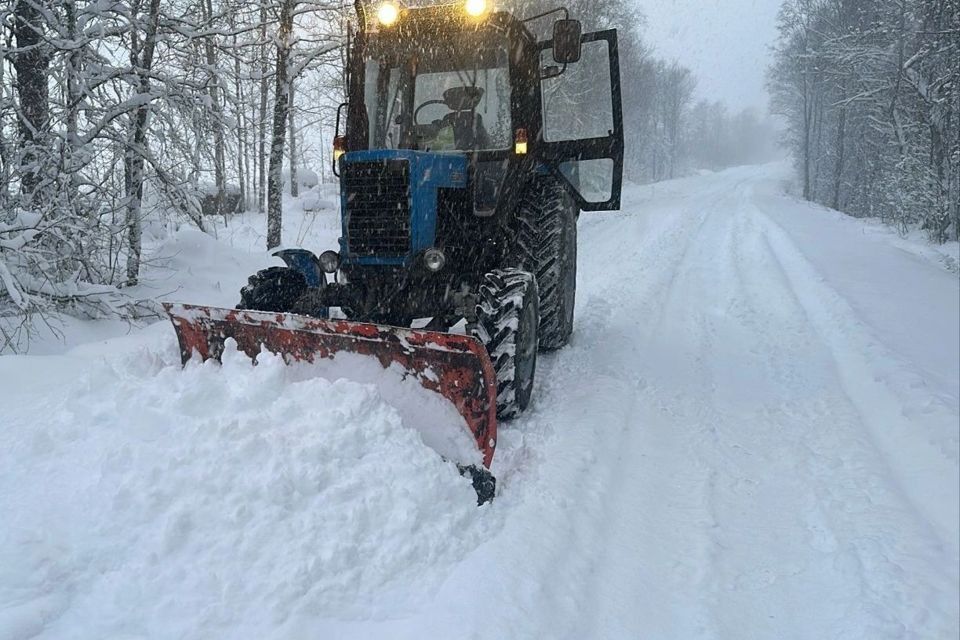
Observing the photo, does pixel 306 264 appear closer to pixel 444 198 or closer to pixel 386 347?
pixel 444 198

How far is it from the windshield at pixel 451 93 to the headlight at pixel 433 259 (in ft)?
3.05

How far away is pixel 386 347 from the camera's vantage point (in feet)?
10.9

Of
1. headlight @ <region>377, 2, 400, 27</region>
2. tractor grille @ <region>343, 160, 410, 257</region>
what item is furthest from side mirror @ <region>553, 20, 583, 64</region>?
tractor grille @ <region>343, 160, 410, 257</region>

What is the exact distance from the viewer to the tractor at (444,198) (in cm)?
380

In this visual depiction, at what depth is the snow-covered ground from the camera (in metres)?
2.13

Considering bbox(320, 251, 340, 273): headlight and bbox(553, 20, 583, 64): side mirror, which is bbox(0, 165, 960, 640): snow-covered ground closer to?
bbox(320, 251, 340, 273): headlight

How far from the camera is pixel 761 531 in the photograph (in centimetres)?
271

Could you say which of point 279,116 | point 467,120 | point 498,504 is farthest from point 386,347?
point 279,116

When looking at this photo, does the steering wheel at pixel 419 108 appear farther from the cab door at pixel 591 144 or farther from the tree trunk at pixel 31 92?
the tree trunk at pixel 31 92

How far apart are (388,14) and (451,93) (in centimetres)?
71

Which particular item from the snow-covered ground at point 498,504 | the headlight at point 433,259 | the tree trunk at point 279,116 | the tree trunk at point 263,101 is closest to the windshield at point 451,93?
the headlight at point 433,259

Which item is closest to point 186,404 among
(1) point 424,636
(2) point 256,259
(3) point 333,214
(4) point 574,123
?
(1) point 424,636

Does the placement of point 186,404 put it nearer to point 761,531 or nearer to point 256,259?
point 761,531

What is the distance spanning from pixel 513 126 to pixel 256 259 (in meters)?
5.61
